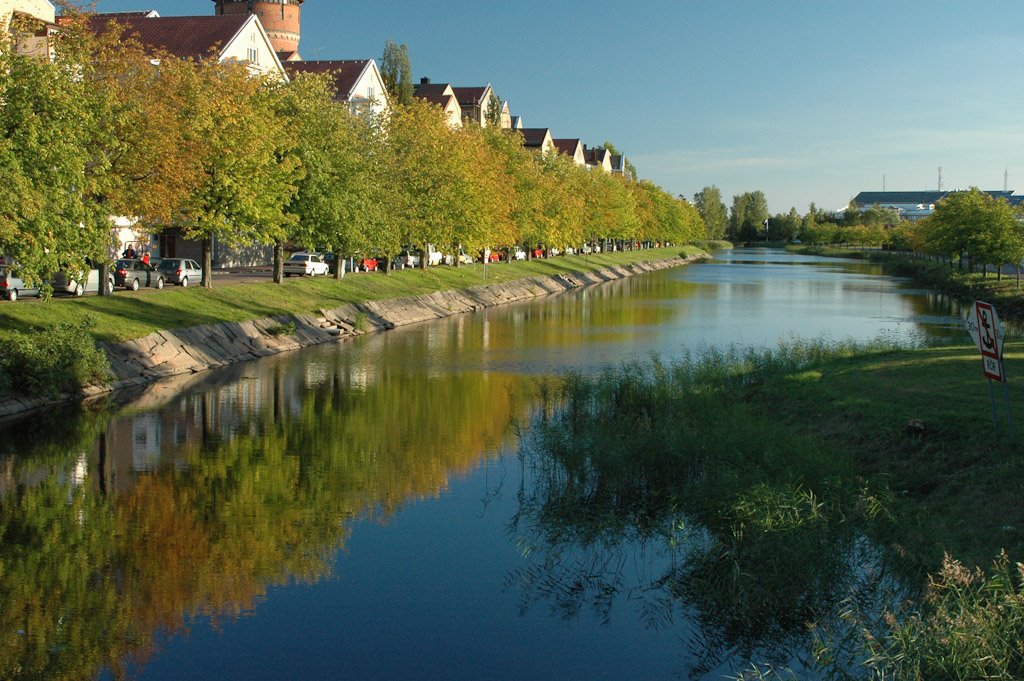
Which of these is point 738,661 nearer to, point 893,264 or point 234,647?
point 234,647

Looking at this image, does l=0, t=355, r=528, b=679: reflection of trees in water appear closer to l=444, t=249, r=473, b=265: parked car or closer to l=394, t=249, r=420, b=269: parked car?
l=394, t=249, r=420, b=269: parked car

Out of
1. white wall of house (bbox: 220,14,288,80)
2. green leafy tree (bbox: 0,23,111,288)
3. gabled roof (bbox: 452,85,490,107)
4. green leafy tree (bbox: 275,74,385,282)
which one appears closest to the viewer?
green leafy tree (bbox: 0,23,111,288)

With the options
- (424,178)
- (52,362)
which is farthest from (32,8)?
(52,362)

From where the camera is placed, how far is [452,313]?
192 ft

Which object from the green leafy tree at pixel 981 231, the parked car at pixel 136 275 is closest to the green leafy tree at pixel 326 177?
the parked car at pixel 136 275

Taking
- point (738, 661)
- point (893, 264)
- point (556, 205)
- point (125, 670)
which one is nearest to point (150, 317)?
point (125, 670)

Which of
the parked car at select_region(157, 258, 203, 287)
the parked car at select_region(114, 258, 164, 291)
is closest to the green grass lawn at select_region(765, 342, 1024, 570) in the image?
the parked car at select_region(114, 258, 164, 291)

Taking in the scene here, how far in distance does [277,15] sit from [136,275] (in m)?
52.2

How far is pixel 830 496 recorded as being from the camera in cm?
1570

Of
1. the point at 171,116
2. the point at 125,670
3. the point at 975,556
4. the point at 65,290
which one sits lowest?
the point at 125,670

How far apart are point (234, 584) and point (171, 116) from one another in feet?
88.0

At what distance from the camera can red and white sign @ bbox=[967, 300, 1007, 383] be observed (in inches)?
620

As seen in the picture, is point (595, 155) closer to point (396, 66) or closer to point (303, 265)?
point (396, 66)

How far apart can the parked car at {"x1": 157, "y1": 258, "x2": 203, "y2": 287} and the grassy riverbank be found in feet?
95.6
